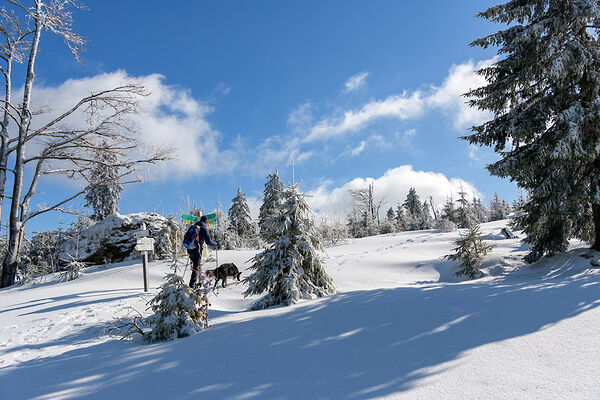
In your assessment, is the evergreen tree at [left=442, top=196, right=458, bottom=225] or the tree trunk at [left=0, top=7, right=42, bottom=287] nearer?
the tree trunk at [left=0, top=7, right=42, bottom=287]

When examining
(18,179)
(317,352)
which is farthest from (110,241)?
(317,352)

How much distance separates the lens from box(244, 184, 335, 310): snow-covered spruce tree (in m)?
5.60

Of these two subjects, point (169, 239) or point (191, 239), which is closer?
point (191, 239)

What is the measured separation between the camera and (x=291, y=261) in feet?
18.6

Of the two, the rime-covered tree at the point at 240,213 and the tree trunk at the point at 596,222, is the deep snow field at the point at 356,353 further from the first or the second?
the rime-covered tree at the point at 240,213

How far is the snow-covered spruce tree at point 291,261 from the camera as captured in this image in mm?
5602

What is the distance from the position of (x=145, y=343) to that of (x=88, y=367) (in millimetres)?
923

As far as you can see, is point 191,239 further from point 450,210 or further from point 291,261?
point 450,210

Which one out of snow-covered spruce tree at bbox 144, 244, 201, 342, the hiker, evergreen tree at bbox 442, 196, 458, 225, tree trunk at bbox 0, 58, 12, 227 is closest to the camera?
snow-covered spruce tree at bbox 144, 244, 201, 342

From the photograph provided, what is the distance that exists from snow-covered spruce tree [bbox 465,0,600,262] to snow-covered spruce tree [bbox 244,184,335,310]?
5060mm

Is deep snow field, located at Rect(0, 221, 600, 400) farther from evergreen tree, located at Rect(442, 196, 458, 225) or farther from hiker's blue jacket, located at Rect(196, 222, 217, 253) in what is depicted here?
evergreen tree, located at Rect(442, 196, 458, 225)

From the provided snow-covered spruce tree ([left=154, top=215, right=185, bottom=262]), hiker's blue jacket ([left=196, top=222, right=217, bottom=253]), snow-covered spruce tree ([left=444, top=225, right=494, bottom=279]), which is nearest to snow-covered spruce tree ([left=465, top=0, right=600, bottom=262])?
snow-covered spruce tree ([left=444, top=225, right=494, bottom=279])

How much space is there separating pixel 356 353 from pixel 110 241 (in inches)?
571

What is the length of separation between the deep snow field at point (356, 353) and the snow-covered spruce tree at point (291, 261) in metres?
0.77
